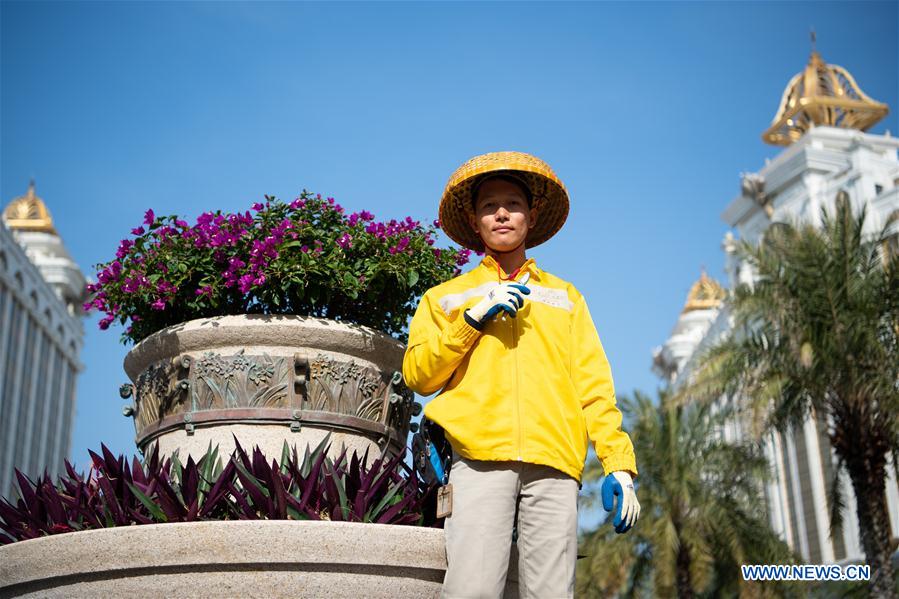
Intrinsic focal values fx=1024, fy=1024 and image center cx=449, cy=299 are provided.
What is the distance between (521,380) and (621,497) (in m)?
0.54

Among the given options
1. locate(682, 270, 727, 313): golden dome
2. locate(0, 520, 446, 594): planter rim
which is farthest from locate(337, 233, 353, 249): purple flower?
locate(682, 270, 727, 313): golden dome

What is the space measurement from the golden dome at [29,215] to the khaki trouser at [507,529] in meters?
70.7

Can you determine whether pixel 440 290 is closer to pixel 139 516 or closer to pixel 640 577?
pixel 139 516

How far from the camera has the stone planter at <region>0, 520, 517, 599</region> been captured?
3488 millimetres

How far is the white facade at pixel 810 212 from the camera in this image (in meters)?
34.5

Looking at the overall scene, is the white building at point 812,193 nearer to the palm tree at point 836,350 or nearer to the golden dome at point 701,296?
the golden dome at point 701,296

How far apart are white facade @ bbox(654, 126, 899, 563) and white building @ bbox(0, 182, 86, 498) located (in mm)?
34926

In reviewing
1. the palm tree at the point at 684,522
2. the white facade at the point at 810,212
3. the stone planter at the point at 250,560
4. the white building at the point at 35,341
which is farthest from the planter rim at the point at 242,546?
the white building at the point at 35,341

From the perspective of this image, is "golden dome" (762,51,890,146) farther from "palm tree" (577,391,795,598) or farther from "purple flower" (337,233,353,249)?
"purple flower" (337,233,353,249)

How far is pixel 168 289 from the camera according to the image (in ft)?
16.5

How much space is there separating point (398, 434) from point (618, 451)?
1.63 meters

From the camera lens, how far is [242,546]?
3.48 m

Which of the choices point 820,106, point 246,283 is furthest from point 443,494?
point 820,106

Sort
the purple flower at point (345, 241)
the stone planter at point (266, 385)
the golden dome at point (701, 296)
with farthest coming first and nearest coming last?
the golden dome at point (701, 296) → the purple flower at point (345, 241) → the stone planter at point (266, 385)
